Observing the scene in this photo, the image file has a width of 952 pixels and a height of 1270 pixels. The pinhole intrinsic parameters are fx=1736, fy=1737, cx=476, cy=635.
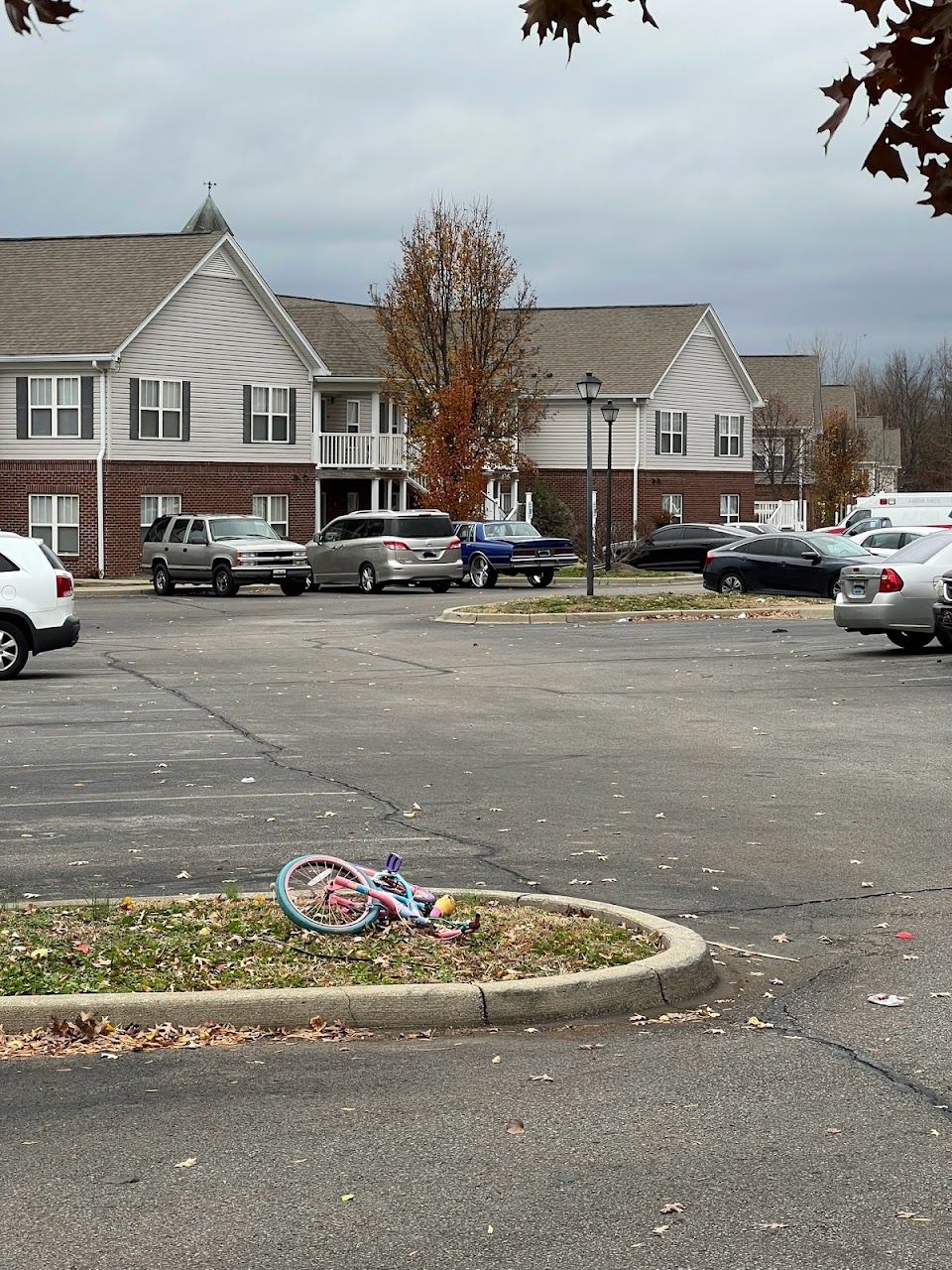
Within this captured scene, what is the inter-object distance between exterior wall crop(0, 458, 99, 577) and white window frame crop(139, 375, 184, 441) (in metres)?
2.04

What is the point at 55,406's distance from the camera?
46.7 m

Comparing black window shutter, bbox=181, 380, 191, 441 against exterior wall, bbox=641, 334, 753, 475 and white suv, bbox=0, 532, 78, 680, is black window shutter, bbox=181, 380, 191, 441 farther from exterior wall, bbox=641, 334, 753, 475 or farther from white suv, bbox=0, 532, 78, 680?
white suv, bbox=0, 532, 78, 680

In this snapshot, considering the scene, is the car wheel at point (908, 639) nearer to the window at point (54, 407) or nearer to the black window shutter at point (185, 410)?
the window at point (54, 407)

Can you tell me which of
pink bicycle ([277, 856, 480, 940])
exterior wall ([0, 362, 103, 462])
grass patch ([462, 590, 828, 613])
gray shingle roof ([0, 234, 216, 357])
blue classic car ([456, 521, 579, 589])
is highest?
gray shingle roof ([0, 234, 216, 357])

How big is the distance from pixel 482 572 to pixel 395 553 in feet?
12.5

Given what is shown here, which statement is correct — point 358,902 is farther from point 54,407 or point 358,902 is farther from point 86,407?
point 54,407

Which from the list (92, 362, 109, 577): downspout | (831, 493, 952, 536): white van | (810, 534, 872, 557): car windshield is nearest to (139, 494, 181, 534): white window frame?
(92, 362, 109, 577): downspout

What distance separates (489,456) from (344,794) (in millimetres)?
44112

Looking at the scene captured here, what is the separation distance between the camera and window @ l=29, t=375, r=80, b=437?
153ft

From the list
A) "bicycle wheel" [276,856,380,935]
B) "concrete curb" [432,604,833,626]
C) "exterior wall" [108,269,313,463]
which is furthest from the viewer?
"exterior wall" [108,269,313,463]

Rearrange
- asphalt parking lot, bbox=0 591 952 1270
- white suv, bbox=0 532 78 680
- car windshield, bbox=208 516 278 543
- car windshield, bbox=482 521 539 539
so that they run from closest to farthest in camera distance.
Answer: asphalt parking lot, bbox=0 591 952 1270, white suv, bbox=0 532 78 680, car windshield, bbox=208 516 278 543, car windshield, bbox=482 521 539 539

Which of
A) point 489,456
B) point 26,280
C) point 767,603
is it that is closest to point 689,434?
point 489,456

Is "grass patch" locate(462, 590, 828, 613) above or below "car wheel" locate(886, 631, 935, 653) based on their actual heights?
above

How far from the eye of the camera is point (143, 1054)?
20.9 ft
